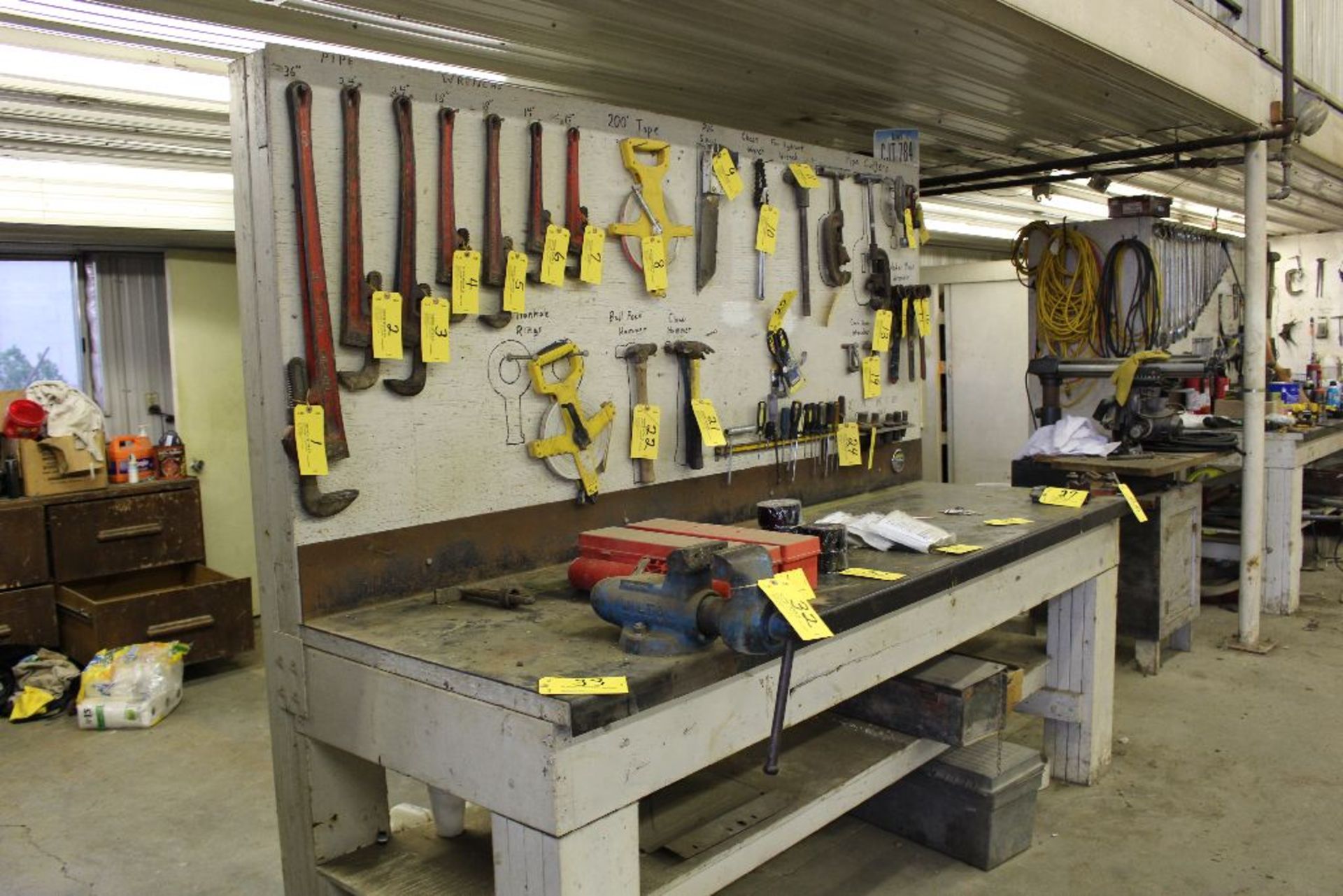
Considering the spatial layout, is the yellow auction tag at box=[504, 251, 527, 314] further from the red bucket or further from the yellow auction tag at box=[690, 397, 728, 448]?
the red bucket

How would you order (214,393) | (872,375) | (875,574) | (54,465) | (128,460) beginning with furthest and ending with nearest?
(214,393) < (128,460) < (54,465) < (872,375) < (875,574)

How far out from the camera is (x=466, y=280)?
1763 mm

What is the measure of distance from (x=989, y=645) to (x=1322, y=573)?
3.13m

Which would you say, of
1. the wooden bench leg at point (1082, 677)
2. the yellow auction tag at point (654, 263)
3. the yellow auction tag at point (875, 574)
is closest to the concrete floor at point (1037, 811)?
the wooden bench leg at point (1082, 677)

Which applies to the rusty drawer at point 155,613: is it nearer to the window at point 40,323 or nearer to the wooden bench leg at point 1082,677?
the window at point 40,323

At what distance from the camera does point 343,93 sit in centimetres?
162

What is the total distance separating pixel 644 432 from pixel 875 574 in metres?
0.59

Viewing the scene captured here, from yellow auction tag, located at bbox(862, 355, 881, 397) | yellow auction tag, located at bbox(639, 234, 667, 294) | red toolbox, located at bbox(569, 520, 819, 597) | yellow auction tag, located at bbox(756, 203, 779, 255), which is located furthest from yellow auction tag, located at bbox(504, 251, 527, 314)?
yellow auction tag, located at bbox(862, 355, 881, 397)

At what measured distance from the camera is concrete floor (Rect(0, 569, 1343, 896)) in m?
2.28

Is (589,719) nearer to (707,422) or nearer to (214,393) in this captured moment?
(707,422)

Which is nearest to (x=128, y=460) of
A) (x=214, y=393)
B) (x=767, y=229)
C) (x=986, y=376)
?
(x=214, y=393)

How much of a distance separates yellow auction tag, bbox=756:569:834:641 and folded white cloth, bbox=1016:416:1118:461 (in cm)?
251

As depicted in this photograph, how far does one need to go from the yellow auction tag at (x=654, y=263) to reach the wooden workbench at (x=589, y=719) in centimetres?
62

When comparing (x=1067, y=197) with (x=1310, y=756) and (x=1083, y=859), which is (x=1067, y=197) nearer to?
(x=1310, y=756)
